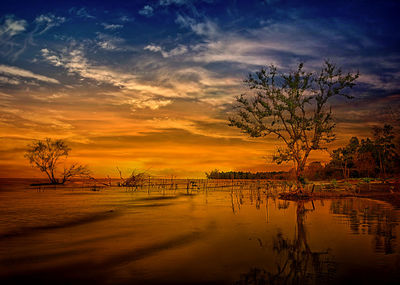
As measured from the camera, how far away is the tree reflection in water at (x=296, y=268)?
6039 millimetres

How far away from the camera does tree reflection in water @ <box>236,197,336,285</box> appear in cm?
604

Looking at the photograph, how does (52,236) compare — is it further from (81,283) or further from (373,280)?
(373,280)

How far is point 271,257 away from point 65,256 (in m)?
5.46

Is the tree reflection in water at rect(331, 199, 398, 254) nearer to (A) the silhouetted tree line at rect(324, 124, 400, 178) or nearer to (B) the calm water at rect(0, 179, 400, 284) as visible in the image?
(B) the calm water at rect(0, 179, 400, 284)

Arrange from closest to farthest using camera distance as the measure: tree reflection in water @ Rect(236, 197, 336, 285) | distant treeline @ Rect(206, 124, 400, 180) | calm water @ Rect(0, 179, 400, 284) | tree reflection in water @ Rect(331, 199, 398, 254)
Answer: tree reflection in water @ Rect(236, 197, 336, 285) → calm water @ Rect(0, 179, 400, 284) → tree reflection in water @ Rect(331, 199, 398, 254) → distant treeline @ Rect(206, 124, 400, 180)

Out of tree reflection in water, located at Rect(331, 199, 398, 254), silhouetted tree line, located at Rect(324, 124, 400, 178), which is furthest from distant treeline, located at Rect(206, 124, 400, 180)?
tree reflection in water, located at Rect(331, 199, 398, 254)

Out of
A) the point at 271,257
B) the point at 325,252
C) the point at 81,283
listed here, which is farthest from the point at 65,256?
the point at 325,252

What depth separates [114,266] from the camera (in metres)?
7.06

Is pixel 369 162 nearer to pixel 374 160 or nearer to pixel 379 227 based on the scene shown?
pixel 374 160

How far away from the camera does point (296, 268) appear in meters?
6.78

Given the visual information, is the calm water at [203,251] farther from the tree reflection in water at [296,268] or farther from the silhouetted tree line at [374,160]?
the silhouetted tree line at [374,160]

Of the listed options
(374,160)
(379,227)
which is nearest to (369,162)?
(374,160)

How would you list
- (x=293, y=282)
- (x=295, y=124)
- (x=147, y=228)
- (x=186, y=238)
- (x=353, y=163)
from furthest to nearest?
(x=353, y=163) → (x=295, y=124) → (x=147, y=228) → (x=186, y=238) → (x=293, y=282)

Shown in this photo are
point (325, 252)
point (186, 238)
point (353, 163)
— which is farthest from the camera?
point (353, 163)
